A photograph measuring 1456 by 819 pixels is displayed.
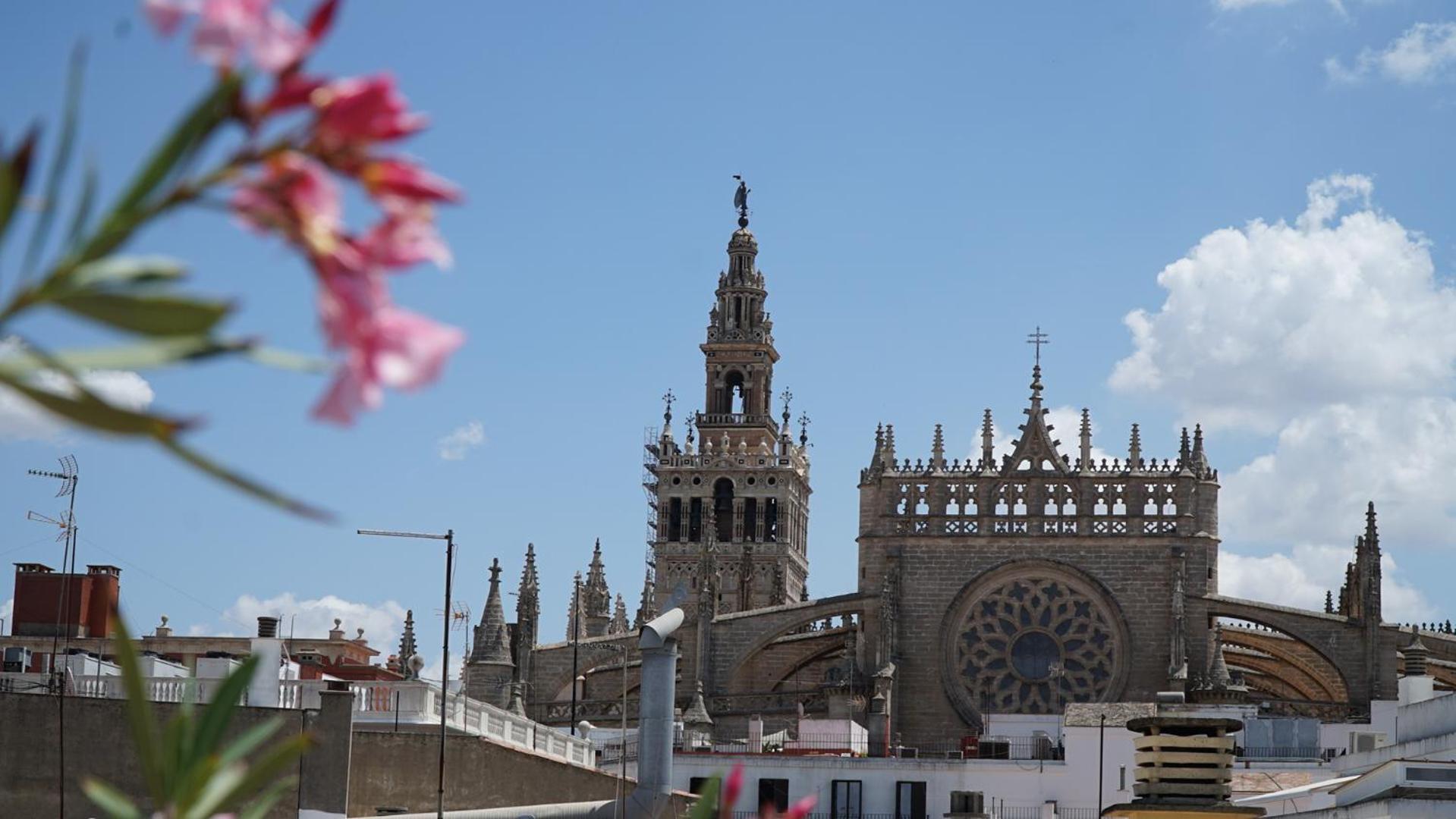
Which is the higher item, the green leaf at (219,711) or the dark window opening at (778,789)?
the green leaf at (219,711)

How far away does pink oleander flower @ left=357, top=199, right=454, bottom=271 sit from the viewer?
8.19ft

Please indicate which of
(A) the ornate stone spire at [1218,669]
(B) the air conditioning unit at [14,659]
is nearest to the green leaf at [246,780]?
(B) the air conditioning unit at [14,659]

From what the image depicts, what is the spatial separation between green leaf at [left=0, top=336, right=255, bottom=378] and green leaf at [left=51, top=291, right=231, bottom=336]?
0.01 meters

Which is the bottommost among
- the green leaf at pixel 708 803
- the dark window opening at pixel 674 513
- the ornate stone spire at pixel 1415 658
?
the green leaf at pixel 708 803

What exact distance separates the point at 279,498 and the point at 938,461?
179 feet

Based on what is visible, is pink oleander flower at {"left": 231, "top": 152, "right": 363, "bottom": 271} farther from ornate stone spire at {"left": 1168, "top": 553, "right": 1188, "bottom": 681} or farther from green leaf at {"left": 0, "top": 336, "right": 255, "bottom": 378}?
ornate stone spire at {"left": 1168, "top": 553, "right": 1188, "bottom": 681}

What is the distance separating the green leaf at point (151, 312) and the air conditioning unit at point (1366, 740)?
44149mm

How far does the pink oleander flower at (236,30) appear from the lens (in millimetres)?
2307

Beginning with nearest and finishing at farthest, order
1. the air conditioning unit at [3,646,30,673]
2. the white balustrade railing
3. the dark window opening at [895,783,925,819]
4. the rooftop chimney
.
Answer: the rooftop chimney < the white balustrade railing < the air conditioning unit at [3,646,30,673] < the dark window opening at [895,783,925,819]

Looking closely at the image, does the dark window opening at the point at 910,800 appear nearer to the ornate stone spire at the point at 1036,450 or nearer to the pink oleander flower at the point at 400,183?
the ornate stone spire at the point at 1036,450

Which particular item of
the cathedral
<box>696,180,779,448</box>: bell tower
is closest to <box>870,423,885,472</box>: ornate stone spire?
the cathedral

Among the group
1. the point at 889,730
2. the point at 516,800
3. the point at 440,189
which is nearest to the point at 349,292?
the point at 440,189

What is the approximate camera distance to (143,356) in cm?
242

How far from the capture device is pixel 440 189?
8.11 ft
